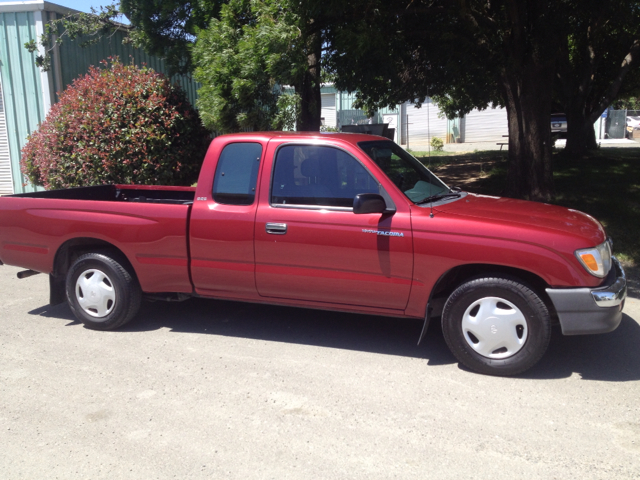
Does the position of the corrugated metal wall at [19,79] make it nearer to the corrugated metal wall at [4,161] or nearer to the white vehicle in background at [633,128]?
the corrugated metal wall at [4,161]

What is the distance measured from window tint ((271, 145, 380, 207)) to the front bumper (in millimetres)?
1633

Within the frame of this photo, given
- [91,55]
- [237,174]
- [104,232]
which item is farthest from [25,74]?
[237,174]

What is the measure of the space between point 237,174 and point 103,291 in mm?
1772

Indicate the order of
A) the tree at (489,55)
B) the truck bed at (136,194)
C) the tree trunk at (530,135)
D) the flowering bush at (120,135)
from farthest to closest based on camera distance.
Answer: the tree trunk at (530,135) < the flowering bush at (120,135) < the tree at (489,55) < the truck bed at (136,194)

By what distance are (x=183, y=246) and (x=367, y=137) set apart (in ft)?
6.29

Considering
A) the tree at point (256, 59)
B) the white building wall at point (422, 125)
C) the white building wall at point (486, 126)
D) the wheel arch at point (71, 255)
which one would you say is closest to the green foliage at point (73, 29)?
the tree at point (256, 59)

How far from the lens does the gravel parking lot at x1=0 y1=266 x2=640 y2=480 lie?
3564 millimetres

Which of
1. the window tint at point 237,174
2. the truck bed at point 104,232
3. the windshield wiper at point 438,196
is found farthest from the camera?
the truck bed at point 104,232

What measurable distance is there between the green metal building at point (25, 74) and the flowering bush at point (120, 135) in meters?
2.92

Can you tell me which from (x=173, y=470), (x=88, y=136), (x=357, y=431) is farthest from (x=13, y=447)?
(x=88, y=136)

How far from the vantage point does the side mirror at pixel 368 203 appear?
4719 millimetres

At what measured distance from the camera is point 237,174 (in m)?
5.41

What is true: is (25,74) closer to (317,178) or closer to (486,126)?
(317,178)

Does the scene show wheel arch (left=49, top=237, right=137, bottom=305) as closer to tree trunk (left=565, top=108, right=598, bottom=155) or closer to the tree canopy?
the tree canopy
